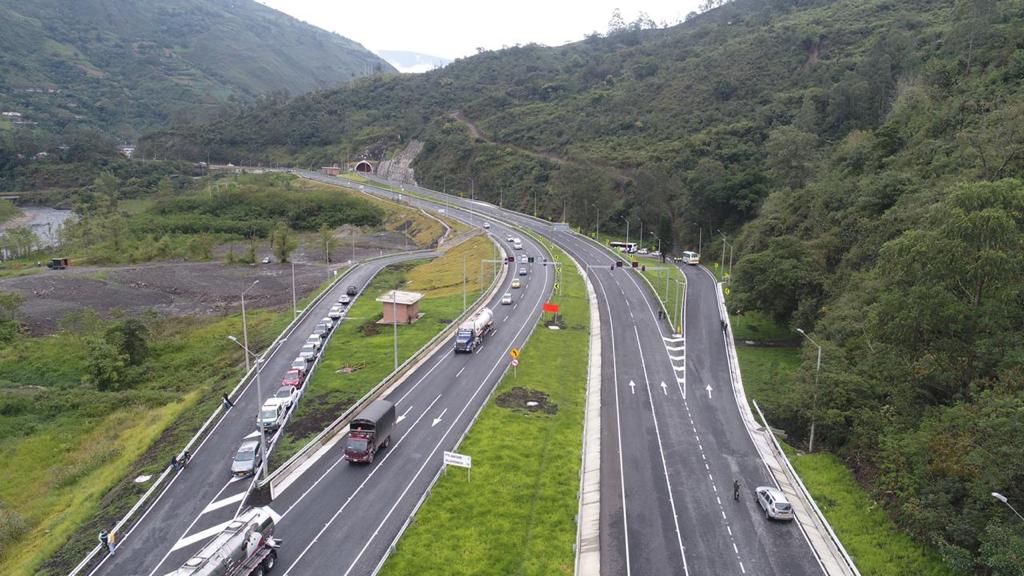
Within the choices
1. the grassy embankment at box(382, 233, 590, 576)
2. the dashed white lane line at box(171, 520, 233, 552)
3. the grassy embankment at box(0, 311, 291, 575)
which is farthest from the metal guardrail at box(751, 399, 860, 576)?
the grassy embankment at box(0, 311, 291, 575)

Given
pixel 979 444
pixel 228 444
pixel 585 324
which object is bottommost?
pixel 228 444

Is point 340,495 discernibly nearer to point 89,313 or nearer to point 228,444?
point 228,444

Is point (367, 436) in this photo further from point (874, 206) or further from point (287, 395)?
point (874, 206)

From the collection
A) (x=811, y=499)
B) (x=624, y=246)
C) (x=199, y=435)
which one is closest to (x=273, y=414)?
(x=199, y=435)

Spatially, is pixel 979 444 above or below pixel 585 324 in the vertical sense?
above

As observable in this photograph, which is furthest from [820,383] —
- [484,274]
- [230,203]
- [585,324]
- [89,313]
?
[230,203]

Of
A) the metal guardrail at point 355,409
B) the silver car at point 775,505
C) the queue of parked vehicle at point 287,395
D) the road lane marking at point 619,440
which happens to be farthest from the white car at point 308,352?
the silver car at point 775,505
